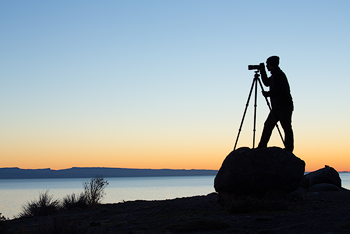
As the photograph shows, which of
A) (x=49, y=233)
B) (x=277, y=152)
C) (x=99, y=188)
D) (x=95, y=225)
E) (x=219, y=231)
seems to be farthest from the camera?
(x=99, y=188)

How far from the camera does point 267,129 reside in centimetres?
982

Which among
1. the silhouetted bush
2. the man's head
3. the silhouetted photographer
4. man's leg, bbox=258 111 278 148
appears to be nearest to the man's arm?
the silhouetted photographer

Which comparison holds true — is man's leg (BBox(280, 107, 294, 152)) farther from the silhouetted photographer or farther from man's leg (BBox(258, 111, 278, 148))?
man's leg (BBox(258, 111, 278, 148))

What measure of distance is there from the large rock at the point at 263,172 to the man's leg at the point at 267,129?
16.5 inches

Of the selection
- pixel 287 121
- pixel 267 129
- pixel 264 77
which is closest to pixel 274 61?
pixel 264 77

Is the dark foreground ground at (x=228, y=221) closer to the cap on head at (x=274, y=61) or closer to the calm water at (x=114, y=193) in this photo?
the cap on head at (x=274, y=61)

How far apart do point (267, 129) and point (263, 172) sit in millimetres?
1424

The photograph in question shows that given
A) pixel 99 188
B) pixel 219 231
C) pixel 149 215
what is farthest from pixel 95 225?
pixel 99 188

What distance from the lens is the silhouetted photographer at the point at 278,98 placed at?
30.7 ft

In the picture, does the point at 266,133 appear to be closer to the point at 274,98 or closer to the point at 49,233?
the point at 274,98

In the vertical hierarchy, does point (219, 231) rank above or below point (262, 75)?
below

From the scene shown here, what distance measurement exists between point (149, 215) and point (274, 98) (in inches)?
194

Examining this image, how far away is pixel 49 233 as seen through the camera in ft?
19.4

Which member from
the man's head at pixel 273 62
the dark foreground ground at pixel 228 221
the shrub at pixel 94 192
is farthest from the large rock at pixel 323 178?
the shrub at pixel 94 192
